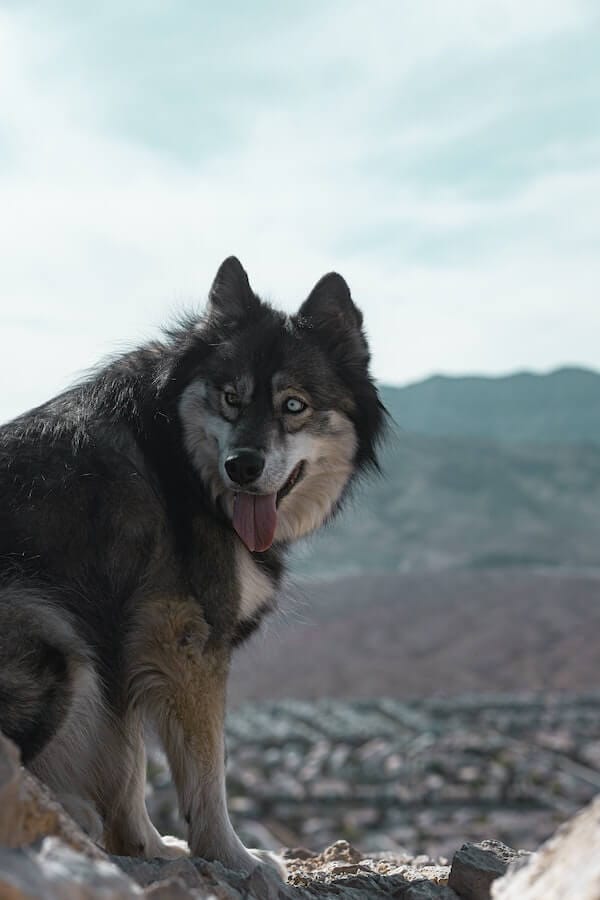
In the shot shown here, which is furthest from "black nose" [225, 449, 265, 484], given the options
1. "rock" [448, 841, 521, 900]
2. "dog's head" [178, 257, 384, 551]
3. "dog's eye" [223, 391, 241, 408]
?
"rock" [448, 841, 521, 900]

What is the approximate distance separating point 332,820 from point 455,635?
35726 mm

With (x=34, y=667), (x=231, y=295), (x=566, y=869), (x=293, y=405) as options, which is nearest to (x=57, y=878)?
(x=566, y=869)

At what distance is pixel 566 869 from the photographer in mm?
3033

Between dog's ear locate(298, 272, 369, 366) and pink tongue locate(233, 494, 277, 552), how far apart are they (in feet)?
3.84

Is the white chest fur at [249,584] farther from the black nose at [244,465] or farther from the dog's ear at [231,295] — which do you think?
the dog's ear at [231,295]

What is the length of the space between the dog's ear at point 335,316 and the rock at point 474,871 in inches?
118

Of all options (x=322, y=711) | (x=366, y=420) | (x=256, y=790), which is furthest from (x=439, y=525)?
(x=366, y=420)

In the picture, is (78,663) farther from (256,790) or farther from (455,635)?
(455,635)

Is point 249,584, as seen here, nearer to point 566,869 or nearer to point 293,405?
point 293,405

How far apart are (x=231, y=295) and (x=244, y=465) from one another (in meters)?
1.36

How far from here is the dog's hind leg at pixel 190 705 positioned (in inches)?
217

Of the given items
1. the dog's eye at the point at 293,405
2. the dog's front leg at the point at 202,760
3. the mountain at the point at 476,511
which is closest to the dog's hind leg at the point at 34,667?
the dog's front leg at the point at 202,760

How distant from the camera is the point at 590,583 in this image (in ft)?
237

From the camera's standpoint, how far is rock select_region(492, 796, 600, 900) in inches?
114
